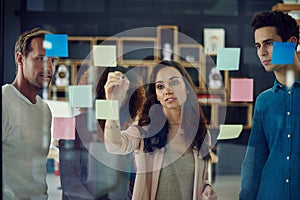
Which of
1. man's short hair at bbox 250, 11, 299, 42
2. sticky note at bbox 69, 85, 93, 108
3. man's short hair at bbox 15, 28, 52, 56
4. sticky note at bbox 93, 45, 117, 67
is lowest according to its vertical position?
sticky note at bbox 69, 85, 93, 108

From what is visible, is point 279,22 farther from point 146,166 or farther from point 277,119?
point 146,166

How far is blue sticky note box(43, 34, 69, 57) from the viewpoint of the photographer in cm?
264

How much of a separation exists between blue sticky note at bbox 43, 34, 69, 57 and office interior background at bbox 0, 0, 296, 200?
0.10 feet

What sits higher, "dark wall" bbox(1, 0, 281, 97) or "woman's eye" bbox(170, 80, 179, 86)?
"dark wall" bbox(1, 0, 281, 97)

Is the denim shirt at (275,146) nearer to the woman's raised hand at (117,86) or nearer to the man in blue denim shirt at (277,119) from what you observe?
the man in blue denim shirt at (277,119)

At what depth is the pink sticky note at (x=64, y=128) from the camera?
8.75ft

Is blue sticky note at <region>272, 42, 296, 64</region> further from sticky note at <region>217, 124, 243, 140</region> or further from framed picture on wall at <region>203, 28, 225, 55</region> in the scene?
sticky note at <region>217, 124, 243, 140</region>

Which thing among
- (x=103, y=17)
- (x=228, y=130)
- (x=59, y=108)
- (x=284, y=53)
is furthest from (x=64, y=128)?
(x=284, y=53)

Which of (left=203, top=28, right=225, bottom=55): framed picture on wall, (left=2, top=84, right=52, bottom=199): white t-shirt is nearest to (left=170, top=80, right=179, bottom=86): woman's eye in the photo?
(left=203, top=28, right=225, bottom=55): framed picture on wall

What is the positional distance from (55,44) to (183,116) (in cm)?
76

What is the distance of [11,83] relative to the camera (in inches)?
105

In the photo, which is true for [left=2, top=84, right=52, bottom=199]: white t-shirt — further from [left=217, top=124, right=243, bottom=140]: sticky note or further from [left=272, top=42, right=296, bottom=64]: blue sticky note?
[left=272, top=42, right=296, bottom=64]: blue sticky note

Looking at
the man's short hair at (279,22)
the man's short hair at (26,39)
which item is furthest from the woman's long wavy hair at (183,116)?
the man's short hair at (26,39)

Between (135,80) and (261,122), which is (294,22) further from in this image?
(135,80)
